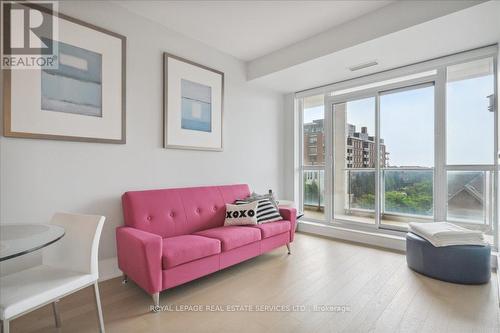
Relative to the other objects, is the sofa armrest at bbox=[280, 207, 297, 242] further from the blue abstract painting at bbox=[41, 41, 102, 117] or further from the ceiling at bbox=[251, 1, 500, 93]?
the blue abstract painting at bbox=[41, 41, 102, 117]

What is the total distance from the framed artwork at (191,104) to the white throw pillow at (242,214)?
0.94 m

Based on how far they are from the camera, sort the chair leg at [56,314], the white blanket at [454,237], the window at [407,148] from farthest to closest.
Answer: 1. the window at [407,148]
2. the white blanket at [454,237]
3. the chair leg at [56,314]

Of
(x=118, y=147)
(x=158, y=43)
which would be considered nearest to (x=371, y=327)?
(x=118, y=147)

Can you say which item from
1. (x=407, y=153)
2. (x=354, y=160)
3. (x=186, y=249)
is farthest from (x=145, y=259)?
(x=407, y=153)

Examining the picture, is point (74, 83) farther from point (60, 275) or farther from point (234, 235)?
point (234, 235)

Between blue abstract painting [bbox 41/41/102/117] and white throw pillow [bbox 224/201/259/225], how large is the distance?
176cm

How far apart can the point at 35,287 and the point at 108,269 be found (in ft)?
4.06

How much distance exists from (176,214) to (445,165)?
3413 mm

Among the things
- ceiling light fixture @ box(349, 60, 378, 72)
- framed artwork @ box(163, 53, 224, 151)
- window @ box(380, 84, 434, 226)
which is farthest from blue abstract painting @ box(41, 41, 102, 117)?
window @ box(380, 84, 434, 226)

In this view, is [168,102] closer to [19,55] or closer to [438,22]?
[19,55]

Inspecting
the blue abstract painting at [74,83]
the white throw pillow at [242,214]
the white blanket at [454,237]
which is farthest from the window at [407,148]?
the blue abstract painting at [74,83]

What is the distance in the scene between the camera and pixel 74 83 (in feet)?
7.61

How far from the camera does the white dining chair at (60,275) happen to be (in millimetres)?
1310

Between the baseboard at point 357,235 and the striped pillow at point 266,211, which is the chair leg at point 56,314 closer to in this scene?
the striped pillow at point 266,211
